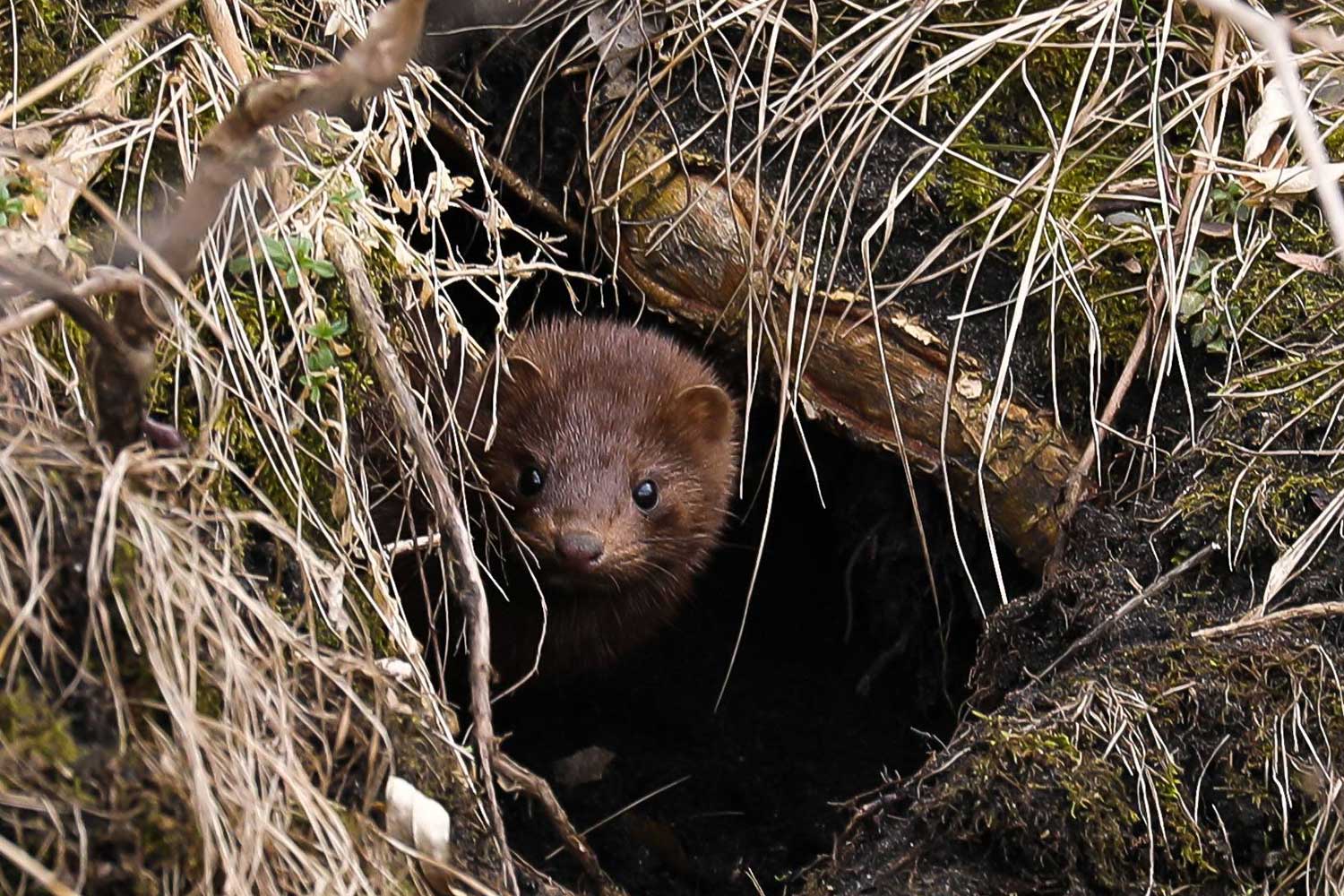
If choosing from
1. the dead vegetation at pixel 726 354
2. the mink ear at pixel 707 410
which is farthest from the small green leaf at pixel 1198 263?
the mink ear at pixel 707 410

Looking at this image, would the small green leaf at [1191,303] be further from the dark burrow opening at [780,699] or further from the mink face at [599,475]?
the mink face at [599,475]

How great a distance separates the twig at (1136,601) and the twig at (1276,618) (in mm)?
164

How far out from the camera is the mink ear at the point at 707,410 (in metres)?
4.26

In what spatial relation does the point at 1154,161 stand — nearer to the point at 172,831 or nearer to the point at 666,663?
the point at 666,663

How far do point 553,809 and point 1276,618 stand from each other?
5.10 ft

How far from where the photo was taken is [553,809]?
2.73 metres

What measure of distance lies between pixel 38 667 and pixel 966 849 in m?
1.85

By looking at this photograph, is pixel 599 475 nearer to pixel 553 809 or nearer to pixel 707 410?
pixel 707 410

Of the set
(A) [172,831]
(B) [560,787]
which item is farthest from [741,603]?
(A) [172,831]

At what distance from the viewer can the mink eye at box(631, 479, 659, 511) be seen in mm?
4133

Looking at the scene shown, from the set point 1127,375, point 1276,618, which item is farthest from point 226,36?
point 1276,618

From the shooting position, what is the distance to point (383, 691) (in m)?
2.34

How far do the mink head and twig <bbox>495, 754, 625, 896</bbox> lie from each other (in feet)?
2.88

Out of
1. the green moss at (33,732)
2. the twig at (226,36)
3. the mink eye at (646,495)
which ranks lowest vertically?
the mink eye at (646,495)
